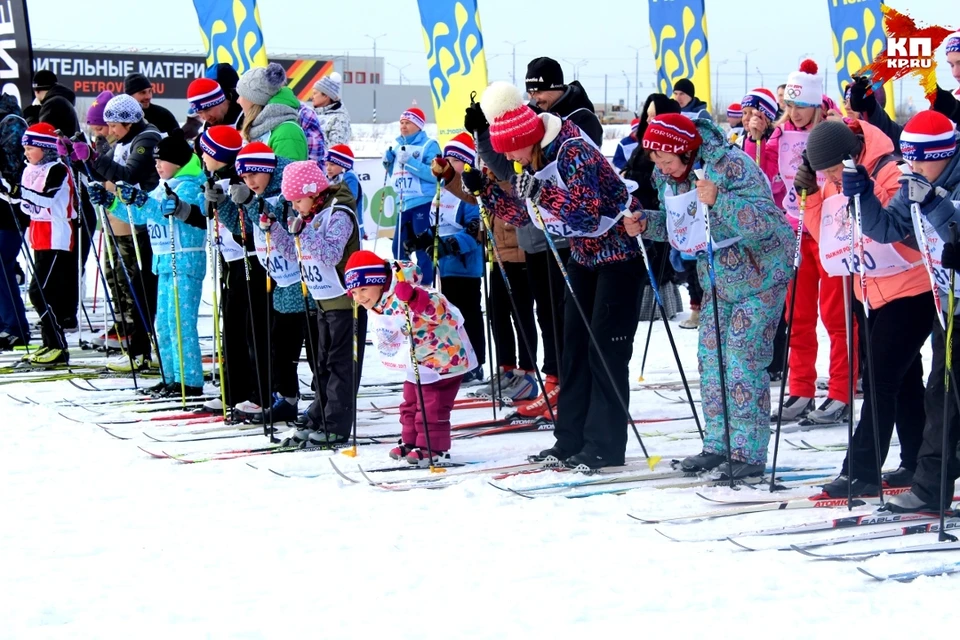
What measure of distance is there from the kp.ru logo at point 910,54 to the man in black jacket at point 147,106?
490 cm

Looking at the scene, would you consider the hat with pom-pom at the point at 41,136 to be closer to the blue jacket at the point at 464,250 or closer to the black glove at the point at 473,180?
the blue jacket at the point at 464,250

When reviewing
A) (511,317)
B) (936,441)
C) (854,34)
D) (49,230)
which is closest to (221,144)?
(511,317)

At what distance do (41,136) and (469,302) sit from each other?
3196mm

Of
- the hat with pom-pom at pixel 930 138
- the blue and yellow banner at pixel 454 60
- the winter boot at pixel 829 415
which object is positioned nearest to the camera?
the hat with pom-pom at pixel 930 138

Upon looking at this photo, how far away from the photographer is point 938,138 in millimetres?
4152

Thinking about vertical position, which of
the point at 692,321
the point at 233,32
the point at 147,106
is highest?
the point at 233,32

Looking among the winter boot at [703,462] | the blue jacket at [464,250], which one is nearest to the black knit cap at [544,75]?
the blue jacket at [464,250]

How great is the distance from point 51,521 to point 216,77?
388 cm

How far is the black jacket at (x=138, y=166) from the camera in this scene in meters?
7.48

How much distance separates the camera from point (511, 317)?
297 inches

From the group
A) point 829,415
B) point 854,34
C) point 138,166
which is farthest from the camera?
point 854,34

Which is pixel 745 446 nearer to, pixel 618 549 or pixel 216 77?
pixel 618 549

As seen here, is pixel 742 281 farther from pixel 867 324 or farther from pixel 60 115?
pixel 60 115

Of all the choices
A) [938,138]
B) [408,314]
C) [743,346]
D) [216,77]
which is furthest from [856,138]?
[216,77]
